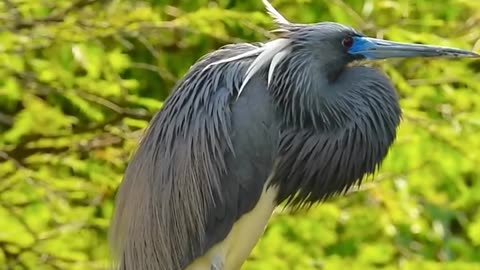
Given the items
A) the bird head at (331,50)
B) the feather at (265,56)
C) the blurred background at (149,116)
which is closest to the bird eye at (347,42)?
the bird head at (331,50)

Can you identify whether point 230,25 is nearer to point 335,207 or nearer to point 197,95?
point 335,207

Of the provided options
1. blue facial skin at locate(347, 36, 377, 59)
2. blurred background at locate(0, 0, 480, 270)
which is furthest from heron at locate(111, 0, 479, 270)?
blurred background at locate(0, 0, 480, 270)

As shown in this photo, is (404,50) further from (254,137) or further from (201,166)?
(201,166)

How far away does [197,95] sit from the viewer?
6.09 feet

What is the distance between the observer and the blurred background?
271 cm

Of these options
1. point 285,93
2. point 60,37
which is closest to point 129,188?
point 285,93

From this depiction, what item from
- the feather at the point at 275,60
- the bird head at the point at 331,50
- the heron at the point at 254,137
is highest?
the bird head at the point at 331,50

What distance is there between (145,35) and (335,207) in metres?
0.73

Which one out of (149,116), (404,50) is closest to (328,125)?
(404,50)

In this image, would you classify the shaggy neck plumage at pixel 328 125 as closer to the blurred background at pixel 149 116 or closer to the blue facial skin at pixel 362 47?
the blue facial skin at pixel 362 47

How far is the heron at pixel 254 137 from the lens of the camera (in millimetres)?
1825

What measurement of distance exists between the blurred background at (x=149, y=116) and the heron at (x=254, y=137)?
805mm

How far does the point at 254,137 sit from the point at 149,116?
1237mm

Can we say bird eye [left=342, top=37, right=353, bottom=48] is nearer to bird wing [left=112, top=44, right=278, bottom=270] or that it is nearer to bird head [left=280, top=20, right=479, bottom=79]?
bird head [left=280, top=20, right=479, bottom=79]
